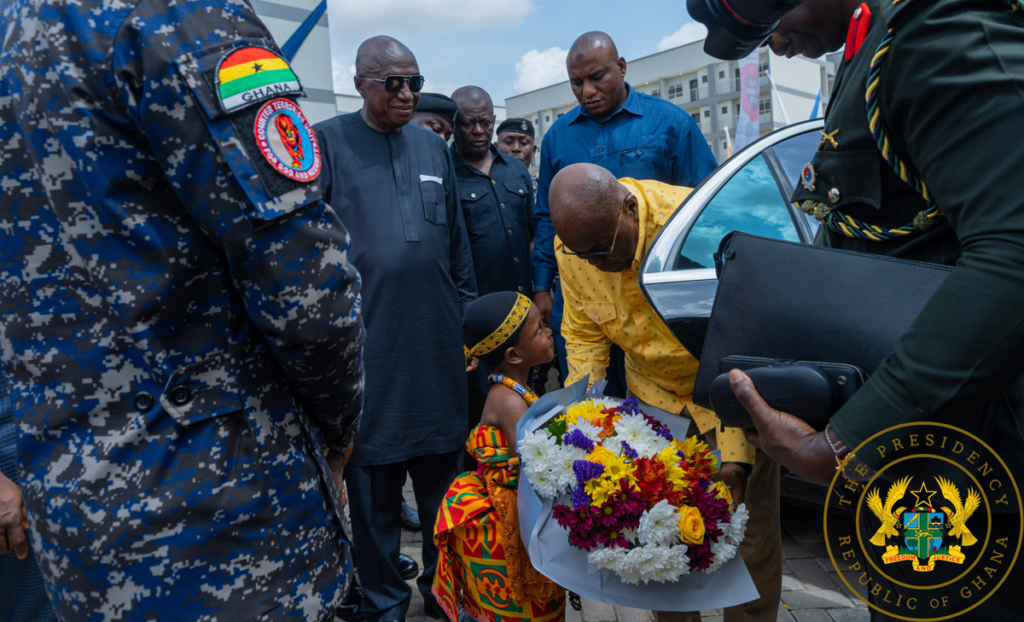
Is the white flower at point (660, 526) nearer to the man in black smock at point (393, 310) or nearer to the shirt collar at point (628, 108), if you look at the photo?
the man in black smock at point (393, 310)

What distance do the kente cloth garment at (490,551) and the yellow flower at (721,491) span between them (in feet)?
2.58

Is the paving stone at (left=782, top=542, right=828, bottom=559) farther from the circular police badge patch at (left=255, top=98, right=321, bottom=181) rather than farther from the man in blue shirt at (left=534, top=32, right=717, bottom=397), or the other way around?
the circular police badge patch at (left=255, top=98, right=321, bottom=181)

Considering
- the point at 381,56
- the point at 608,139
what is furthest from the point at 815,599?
the point at 381,56

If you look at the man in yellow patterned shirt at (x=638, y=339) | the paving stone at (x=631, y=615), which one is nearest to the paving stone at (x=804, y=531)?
the paving stone at (x=631, y=615)

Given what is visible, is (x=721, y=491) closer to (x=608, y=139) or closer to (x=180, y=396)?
(x=180, y=396)

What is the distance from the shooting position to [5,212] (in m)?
1.11

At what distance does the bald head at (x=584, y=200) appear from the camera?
88.0 inches

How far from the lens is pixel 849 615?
106 inches

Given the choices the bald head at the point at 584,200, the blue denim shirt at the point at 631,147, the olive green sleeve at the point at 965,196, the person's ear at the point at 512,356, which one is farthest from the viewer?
the blue denim shirt at the point at 631,147

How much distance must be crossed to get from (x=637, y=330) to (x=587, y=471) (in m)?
0.76

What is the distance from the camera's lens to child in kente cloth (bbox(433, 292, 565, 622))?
2.35 m

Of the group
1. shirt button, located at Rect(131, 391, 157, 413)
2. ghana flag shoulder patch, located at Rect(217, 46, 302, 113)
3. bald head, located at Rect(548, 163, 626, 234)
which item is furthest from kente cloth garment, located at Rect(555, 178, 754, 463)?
shirt button, located at Rect(131, 391, 157, 413)

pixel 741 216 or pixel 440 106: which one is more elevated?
pixel 440 106

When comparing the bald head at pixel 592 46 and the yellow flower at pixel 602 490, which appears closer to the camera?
the yellow flower at pixel 602 490
